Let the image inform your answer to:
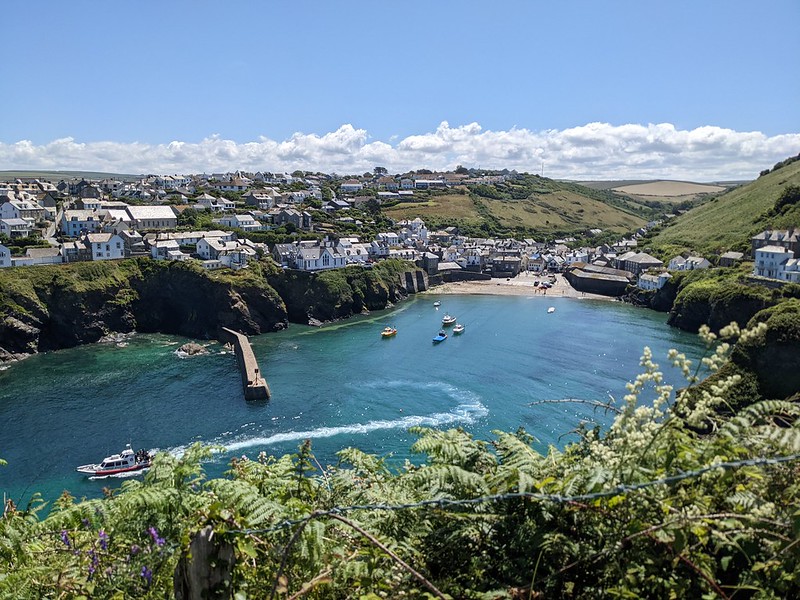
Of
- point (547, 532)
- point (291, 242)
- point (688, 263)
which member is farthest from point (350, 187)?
point (547, 532)

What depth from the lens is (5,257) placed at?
6294cm

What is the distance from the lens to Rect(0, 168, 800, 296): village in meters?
71.9

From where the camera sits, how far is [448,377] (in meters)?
46.9

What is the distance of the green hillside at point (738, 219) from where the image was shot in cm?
9169

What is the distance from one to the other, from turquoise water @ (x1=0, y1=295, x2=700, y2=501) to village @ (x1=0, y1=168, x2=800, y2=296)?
1576cm

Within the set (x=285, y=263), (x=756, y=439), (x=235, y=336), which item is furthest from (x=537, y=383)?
(x=285, y=263)

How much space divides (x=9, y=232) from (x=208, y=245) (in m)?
28.8

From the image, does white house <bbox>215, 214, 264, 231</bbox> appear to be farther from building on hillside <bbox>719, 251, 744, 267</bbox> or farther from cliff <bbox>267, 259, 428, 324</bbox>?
building on hillside <bbox>719, 251, 744, 267</bbox>

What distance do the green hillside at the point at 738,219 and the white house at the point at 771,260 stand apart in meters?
17.0

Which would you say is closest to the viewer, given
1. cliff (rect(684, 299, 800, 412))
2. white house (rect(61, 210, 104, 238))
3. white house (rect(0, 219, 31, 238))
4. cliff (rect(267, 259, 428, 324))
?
cliff (rect(684, 299, 800, 412))

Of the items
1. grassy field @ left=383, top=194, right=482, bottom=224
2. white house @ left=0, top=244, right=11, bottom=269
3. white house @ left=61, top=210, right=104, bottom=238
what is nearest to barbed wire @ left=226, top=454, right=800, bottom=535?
white house @ left=0, top=244, right=11, bottom=269

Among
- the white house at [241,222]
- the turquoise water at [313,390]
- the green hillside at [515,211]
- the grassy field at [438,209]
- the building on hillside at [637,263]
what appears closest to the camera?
the turquoise water at [313,390]

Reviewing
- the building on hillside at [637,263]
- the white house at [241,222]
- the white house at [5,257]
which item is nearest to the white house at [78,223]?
the white house at [241,222]

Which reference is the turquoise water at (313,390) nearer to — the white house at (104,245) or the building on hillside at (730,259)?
the white house at (104,245)
